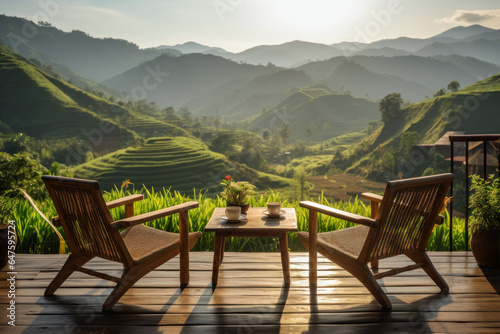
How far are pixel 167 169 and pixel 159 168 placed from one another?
3.80 feet

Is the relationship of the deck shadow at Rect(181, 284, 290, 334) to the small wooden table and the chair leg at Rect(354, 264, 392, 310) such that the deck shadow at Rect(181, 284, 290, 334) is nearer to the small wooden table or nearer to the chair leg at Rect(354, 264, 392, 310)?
the small wooden table

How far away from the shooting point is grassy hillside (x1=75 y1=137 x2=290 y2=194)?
164 feet

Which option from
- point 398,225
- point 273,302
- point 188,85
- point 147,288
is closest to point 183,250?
point 147,288

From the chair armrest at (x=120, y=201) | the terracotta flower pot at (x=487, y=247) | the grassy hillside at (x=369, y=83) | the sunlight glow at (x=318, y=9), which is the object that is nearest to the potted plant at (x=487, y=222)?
the terracotta flower pot at (x=487, y=247)

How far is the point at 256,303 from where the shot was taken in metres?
2.14

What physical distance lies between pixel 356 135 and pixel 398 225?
79.1 meters

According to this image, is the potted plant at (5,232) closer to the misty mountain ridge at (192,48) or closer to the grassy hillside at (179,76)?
the grassy hillside at (179,76)

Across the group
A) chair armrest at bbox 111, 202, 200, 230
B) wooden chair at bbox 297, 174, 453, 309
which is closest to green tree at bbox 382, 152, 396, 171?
wooden chair at bbox 297, 174, 453, 309

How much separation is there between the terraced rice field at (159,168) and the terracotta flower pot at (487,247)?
152 feet

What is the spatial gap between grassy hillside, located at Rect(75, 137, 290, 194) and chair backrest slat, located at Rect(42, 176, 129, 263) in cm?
4605

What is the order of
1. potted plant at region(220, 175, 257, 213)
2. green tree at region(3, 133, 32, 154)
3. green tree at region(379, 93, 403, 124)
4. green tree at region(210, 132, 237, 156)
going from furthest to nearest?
green tree at region(379, 93, 403, 124), green tree at region(210, 132, 237, 156), green tree at region(3, 133, 32, 154), potted plant at region(220, 175, 257, 213)

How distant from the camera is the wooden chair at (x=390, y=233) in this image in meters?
2.02

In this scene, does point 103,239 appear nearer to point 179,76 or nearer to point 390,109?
point 390,109

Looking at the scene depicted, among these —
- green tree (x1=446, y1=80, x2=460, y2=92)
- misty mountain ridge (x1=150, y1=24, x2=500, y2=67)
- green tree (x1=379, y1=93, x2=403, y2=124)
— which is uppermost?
misty mountain ridge (x1=150, y1=24, x2=500, y2=67)
